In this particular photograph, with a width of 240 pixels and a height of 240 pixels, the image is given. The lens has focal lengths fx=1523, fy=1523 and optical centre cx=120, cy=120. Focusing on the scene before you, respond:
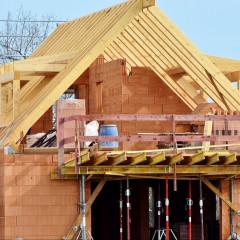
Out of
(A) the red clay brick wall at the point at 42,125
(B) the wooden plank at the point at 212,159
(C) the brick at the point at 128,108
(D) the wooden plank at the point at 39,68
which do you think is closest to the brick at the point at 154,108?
(C) the brick at the point at 128,108

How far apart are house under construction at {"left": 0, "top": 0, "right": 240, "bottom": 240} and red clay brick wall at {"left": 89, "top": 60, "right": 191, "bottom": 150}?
3 centimetres

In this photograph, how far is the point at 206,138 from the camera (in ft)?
110

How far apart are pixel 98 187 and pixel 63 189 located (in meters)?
0.79

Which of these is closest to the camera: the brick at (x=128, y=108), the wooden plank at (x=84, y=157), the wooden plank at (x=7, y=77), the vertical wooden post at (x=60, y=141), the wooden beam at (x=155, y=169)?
the wooden plank at (x=84, y=157)

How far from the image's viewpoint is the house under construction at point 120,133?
109ft

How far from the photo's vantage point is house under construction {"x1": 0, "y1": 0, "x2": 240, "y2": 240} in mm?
33375

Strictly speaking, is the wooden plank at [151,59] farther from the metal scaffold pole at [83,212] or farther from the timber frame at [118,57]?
the metal scaffold pole at [83,212]

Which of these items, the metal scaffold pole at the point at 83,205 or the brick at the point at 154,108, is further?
the brick at the point at 154,108

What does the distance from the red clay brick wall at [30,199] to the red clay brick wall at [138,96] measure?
5458 millimetres

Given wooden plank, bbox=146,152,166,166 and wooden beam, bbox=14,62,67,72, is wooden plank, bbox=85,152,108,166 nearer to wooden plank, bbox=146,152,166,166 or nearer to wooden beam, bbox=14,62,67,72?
wooden plank, bbox=146,152,166,166

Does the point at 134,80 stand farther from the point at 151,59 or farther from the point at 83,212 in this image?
the point at 83,212

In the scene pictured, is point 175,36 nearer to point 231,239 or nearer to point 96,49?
point 96,49

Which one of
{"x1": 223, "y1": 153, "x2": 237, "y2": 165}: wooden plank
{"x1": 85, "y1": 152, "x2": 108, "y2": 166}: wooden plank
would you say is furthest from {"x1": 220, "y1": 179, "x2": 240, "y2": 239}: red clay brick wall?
{"x1": 85, "y1": 152, "x2": 108, "y2": 166}: wooden plank

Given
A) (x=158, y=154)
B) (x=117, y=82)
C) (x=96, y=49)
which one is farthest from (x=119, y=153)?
(x=117, y=82)
